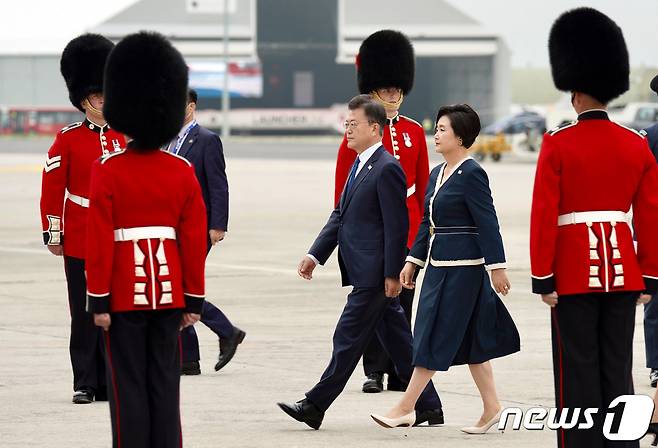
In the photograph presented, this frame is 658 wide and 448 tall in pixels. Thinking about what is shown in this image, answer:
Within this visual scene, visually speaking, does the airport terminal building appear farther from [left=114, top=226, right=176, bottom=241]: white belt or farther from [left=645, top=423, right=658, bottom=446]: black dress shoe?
[left=114, top=226, right=176, bottom=241]: white belt

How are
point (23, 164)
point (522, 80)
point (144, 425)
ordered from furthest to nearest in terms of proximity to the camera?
point (522, 80)
point (23, 164)
point (144, 425)

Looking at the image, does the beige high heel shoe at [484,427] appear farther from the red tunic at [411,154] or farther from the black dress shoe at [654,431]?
the red tunic at [411,154]

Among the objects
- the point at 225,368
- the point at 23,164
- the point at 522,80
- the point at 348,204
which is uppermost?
the point at 348,204

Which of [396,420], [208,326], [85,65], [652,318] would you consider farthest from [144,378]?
[208,326]

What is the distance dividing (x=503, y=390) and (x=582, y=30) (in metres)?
2.99

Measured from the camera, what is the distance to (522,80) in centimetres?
16150

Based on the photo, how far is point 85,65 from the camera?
30.7ft

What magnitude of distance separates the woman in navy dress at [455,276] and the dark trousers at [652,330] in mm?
1297

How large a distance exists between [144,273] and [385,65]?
4.03m

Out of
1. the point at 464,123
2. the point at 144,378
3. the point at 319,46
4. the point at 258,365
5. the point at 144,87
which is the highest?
the point at 144,87

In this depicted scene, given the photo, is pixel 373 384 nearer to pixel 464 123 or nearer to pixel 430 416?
pixel 430 416

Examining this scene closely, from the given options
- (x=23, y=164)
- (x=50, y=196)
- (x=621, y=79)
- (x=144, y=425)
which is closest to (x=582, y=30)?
(x=621, y=79)

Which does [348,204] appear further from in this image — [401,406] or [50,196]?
[50,196]

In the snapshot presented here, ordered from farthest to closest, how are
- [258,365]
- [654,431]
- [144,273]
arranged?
[258,365], [654,431], [144,273]
